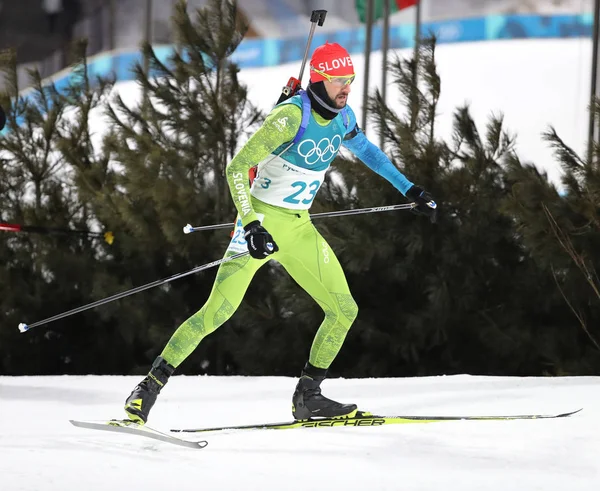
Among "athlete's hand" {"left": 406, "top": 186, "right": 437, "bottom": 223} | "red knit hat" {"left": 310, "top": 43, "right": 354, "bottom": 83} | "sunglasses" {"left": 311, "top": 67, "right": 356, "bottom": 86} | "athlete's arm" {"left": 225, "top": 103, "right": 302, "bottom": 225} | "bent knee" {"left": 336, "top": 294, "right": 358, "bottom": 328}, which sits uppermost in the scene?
"red knit hat" {"left": 310, "top": 43, "right": 354, "bottom": 83}

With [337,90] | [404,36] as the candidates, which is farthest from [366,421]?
[404,36]

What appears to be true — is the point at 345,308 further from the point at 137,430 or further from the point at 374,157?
the point at 137,430

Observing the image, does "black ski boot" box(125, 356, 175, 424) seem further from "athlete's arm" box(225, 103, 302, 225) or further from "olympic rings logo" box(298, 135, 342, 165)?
"olympic rings logo" box(298, 135, 342, 165)

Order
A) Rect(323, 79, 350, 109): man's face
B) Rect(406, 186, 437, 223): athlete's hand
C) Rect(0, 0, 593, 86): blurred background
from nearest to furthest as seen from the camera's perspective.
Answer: Rect(323, 79, 350, 109): man's face
Rect(406, 186, 437, 223): athlete's hand
Rect(0, 0, 593, 86): blurred background

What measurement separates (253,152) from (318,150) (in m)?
0.29

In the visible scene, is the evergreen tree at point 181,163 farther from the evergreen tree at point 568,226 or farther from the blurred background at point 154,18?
the blurred background at point 154,18

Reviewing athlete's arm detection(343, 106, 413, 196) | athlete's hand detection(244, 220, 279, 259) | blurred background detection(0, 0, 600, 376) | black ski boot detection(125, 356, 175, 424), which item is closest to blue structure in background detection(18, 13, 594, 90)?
blurred background detection(0, 0, 600, 376)

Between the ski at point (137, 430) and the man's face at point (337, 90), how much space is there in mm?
1356

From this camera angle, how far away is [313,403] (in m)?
3.91

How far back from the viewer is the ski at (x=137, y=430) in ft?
11.1

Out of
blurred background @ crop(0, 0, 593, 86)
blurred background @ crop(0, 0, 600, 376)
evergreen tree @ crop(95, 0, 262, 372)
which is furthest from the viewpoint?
blurred background @ crop(0, 0, 593, 86)

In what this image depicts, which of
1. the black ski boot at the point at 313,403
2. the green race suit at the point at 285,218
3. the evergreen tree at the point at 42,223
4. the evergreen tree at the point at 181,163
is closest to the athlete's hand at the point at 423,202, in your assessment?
the green race suit at the point at 285,218

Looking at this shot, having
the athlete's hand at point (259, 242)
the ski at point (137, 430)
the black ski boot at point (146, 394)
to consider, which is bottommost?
the ski at point (137, 430)

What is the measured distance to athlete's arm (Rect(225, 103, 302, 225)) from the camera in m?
3.53
